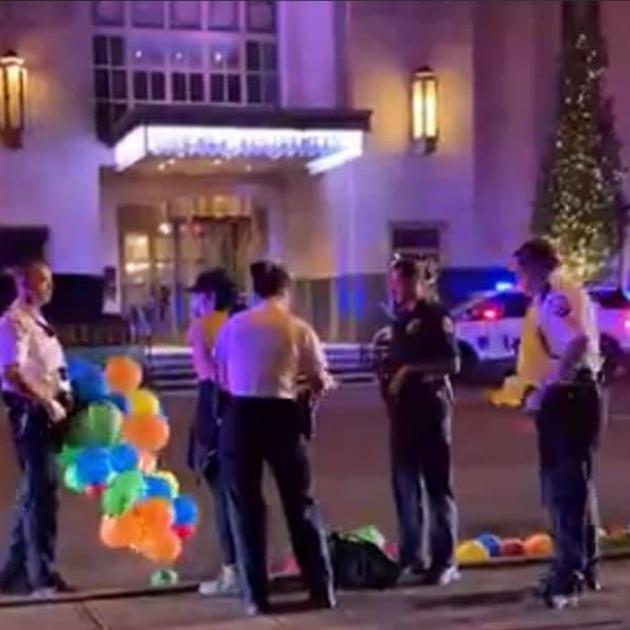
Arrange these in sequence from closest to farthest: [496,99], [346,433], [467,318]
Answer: [346,433]
[467,318]
[496,99]

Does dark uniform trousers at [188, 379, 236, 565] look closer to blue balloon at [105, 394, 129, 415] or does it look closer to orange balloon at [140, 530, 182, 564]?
orange balloon at [140, 530, 182, 564]

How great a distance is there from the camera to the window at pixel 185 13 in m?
27.8

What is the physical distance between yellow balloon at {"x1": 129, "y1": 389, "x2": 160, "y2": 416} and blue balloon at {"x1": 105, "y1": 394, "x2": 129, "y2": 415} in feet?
0.18

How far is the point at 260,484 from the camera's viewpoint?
21.6ft

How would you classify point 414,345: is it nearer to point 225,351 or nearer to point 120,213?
point 225,351

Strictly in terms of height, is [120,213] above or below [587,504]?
above

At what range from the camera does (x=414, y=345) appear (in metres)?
7.05

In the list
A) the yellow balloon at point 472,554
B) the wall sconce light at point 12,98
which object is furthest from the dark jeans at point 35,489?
the wall sconce light at point 12,98

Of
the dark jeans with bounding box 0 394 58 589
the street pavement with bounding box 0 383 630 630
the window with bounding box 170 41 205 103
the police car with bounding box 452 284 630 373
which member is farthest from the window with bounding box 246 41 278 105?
the dark jeans with bounding box 0 394 58 589

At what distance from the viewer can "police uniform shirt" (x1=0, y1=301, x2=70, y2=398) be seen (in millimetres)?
6719

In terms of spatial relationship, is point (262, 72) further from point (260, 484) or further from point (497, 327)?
point (260, 484)

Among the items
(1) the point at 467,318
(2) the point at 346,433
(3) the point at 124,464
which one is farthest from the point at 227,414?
(1) the point at 467,318

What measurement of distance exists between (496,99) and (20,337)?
2336 cm

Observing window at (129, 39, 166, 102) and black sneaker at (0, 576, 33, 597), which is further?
window at (129, 39, 166, 102)
